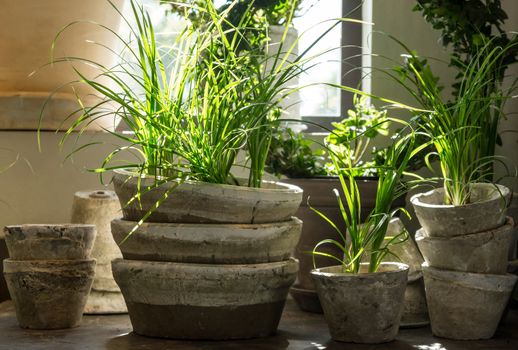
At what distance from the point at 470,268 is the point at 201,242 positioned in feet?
2.00

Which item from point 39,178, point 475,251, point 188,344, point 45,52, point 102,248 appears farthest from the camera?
point 39,178

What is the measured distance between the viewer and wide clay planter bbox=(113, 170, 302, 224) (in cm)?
191

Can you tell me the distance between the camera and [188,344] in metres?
1.90

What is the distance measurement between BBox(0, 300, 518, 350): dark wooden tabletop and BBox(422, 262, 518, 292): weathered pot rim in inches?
4.7

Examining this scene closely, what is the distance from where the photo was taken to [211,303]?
1906 millimetres

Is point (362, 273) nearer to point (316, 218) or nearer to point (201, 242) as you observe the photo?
point (201, 242)

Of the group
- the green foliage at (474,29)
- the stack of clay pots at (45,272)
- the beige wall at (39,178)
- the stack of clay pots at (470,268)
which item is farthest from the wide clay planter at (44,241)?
the green foliage at (474,29)

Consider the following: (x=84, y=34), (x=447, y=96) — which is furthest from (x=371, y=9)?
(x=84, y=34)

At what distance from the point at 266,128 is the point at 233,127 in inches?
5.9

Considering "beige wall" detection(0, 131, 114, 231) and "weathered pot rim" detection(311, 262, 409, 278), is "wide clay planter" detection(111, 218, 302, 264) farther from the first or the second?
"beige wall" detection(0, 131, 114, 231)

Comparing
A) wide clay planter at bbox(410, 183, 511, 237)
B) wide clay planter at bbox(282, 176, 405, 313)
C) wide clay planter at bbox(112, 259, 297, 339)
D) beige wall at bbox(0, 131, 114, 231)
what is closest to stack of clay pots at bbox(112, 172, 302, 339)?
wide clay planter at bbox(112, 259, 297, 339)

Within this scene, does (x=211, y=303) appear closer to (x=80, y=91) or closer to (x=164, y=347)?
(x=164, y=347)

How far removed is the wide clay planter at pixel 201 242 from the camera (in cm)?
190

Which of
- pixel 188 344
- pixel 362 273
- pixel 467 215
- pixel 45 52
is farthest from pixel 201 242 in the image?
pixel 45 52
